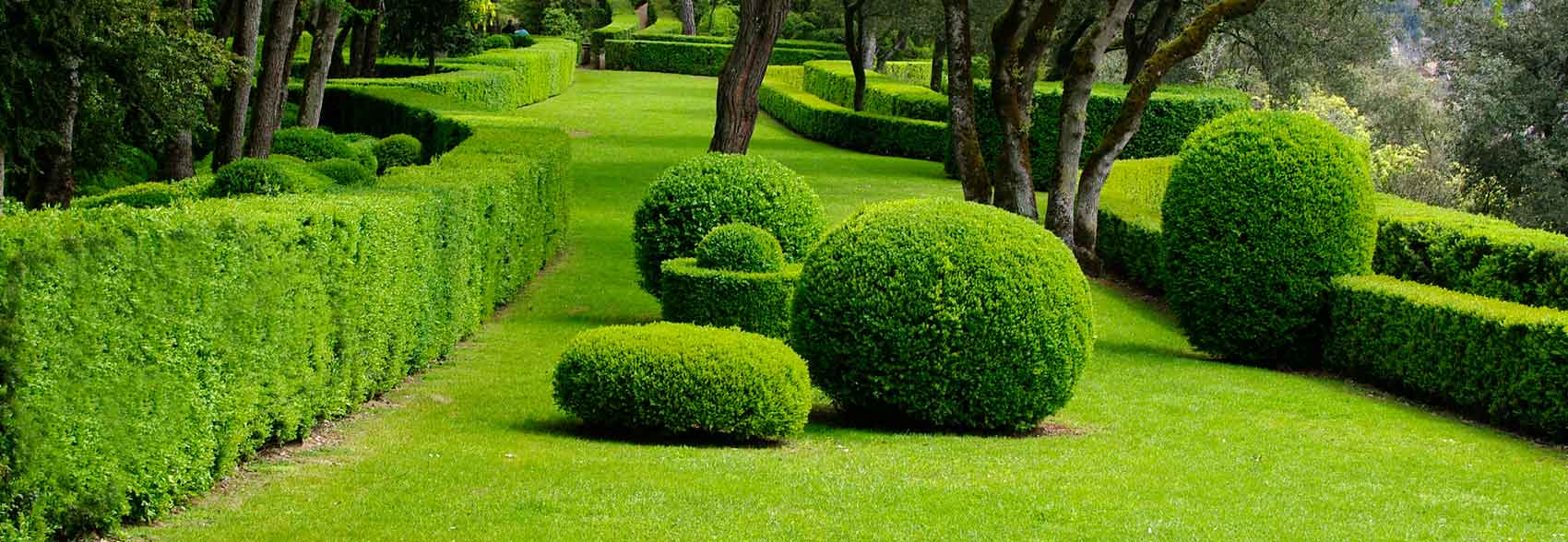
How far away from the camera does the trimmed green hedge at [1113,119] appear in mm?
30844

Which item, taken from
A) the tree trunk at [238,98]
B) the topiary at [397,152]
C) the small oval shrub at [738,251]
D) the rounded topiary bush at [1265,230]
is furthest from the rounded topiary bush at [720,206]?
the topiary at [397,152]

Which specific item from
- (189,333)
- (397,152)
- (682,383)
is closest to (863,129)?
(397,152)

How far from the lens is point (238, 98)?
68.6 ft

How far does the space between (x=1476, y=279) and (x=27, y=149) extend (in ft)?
46.3

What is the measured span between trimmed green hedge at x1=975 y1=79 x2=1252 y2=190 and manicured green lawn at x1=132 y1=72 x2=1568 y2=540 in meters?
16.2

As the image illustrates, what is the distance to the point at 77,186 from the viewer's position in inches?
873

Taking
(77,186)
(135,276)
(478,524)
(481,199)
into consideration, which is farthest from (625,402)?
(77,186)

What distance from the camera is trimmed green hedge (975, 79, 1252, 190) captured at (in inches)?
1214

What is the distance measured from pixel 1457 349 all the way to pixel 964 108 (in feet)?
29.5

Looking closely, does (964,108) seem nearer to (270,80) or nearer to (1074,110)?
(1074,110)

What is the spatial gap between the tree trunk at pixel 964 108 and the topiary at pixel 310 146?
27.8 feet

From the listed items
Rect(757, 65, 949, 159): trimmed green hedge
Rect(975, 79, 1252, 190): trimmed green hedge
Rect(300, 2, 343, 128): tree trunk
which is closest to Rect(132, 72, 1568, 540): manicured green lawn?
Rect(300, 2, 343, 128): tree trunk

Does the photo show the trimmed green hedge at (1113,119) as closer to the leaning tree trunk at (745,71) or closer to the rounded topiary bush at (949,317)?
the leaning tree trunk at (745,71)

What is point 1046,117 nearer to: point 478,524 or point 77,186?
point 77,186
